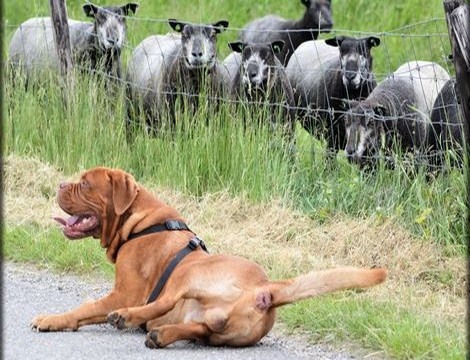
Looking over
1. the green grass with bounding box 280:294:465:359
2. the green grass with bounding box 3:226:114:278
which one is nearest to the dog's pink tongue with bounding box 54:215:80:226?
the green grass with bounding box 3:226:114:278

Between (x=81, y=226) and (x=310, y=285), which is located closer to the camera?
(x=310, y=285)

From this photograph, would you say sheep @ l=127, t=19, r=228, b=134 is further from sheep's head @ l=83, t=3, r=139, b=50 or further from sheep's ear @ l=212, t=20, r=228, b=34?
sheep's head @ l=83, t=3, r=139, b=50

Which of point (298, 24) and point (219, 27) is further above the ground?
point (219, 27)

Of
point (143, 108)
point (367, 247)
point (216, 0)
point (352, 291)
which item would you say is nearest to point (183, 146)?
point (143, 108)

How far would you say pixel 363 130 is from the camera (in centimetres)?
1121

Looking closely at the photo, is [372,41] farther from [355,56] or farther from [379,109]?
[379,109]

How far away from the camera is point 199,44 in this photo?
1248 centimetres

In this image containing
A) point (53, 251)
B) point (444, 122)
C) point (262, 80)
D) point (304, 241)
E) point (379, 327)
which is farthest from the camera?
point (262, 80)

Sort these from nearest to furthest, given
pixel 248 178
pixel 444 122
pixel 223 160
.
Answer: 1. pixel 248 178
2. pixel 223 160
3. pixel 444 122

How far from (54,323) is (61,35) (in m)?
5.45

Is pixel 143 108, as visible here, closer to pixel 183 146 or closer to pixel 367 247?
pixel 183 146

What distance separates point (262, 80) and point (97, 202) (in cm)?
527

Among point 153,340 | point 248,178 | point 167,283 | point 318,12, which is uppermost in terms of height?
point 318,12

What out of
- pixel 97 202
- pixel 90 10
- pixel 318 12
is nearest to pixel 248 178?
pixel 97 202
